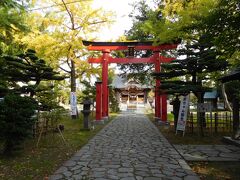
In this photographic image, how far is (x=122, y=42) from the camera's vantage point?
→ 19.5 meters

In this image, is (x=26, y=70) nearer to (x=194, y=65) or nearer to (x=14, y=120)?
(x=14, y=120)

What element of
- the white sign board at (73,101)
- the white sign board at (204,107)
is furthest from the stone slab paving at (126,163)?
the white sign board at (73,101)

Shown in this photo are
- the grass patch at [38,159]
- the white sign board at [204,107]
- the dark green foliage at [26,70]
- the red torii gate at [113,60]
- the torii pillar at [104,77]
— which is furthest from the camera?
the torii pillar at [104,77]

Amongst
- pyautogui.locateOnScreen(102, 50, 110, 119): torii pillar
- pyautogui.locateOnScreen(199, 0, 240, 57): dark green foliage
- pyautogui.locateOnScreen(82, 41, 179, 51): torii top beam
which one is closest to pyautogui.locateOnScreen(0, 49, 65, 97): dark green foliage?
pyautogui.locateOnScreen(82, 41, 179, 51): torii top beam

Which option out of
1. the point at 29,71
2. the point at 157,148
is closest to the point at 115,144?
the point at 157,148

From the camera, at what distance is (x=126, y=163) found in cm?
762

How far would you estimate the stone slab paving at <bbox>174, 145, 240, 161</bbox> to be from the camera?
27.2 ft

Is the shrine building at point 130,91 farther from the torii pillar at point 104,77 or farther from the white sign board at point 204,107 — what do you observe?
the white sign board at point 204,107

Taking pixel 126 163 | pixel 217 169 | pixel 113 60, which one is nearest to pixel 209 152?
pixel 217 169

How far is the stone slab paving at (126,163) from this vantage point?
21.2 ft

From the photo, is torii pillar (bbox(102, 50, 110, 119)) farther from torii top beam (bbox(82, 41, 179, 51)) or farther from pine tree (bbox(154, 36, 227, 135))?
pine tree (bbox(154, 36, 227, 135))

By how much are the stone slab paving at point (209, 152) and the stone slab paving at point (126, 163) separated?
307 mm

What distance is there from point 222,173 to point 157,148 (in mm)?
3342

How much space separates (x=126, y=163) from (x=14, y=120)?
3.32 meters
